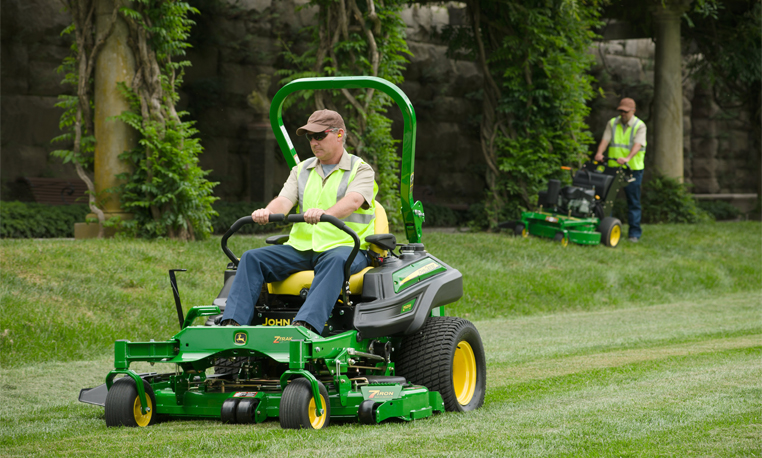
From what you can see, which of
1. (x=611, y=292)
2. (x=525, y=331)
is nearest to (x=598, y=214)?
(x=611, y=292)

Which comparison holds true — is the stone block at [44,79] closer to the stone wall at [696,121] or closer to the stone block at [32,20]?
the stone block at [32,20]

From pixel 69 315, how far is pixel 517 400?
4.19 metres

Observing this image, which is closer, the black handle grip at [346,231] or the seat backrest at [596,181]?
the black handle grip at [346,231]

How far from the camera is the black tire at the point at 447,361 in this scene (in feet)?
16.4

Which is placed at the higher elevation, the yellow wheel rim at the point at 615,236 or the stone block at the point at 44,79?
the stone block at the point at 44,79

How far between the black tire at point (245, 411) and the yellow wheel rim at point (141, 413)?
1.69 feet

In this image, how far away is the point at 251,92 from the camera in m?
18.5

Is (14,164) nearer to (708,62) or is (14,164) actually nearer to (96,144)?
(96,144)

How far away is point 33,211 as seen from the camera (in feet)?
44.1

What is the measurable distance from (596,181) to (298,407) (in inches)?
411

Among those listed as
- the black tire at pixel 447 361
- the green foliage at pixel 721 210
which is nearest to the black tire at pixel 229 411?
the black tire at pixel 447 361

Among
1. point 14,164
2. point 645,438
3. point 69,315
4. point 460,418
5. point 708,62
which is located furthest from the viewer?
point 708,62

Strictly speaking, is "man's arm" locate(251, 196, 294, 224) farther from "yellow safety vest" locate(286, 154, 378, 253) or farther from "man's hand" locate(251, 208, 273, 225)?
"yellow safety vest" locate(286, 154, 378, 253)

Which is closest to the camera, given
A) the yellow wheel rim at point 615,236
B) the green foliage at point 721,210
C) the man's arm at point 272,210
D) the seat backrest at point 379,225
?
the man's arm at point 272,210
